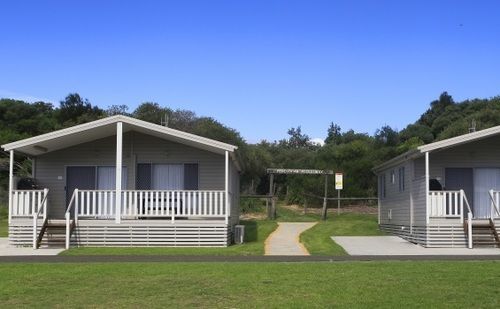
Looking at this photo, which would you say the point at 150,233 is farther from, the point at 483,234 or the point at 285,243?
the point at 483,234

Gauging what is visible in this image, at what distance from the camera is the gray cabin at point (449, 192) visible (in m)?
18.1

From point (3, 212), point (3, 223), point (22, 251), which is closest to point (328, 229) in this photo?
point (22, 251)

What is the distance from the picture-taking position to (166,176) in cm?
2119

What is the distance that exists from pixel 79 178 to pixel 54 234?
10.8 feet

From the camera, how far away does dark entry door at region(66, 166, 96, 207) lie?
2120 cm

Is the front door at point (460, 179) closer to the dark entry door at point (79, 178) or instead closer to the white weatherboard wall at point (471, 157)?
the white weatherboard wall at point (471, 157)

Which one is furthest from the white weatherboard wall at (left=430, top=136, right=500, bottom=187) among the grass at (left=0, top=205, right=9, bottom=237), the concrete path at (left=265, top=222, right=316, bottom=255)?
the grass at (left=0, top=205, right=9, bottom=237)

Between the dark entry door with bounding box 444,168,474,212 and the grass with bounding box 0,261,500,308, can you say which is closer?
the grass with bounding box 0,261,500,308


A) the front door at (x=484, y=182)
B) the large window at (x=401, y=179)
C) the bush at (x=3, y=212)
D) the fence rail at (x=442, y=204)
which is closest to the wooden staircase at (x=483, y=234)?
the fence rail at (x=442, y=204)

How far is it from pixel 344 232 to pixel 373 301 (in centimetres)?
1461

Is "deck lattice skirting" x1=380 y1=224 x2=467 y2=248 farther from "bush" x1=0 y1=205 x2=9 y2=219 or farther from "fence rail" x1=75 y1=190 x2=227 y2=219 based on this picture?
"bush" x1=0 y1=205 x2=9 y2=219

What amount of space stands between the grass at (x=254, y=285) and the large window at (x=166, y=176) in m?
8.53

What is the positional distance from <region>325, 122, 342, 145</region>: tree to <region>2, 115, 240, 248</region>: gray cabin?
1696 inches

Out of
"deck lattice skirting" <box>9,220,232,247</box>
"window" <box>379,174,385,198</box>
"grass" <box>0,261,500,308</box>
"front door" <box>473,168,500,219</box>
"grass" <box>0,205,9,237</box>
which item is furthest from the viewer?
"window" <box>379,174,385,198</box>
